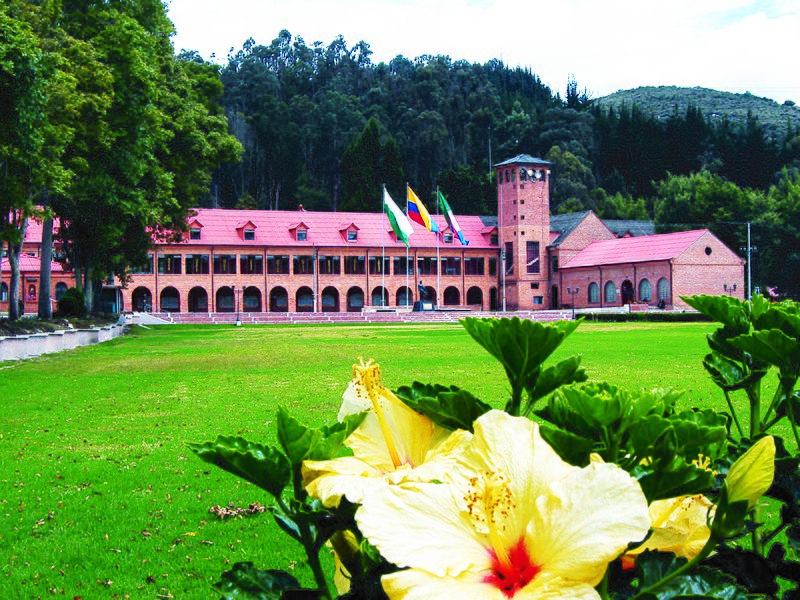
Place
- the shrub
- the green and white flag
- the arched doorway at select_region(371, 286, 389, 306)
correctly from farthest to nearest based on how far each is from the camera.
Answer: the arched doorway at select_region(371, 286, 389, 306), the green and white flag, the shrub

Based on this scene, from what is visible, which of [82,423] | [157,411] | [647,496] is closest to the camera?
[647,496]

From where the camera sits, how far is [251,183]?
8631 centimetres

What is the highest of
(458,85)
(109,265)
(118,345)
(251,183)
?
(458,85)

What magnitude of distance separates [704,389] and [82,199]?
20977 mm

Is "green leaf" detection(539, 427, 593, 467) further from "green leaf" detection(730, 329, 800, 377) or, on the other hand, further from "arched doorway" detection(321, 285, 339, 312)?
"arched doorway" detection(321, 285, 339, 312)

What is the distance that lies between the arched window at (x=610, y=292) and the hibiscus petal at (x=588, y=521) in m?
61.5

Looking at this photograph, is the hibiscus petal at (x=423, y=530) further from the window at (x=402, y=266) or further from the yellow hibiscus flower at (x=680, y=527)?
the window at (x=402, y=266)

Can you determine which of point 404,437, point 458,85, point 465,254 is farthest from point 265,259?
point 404,437

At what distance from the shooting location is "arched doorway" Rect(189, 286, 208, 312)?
199ft

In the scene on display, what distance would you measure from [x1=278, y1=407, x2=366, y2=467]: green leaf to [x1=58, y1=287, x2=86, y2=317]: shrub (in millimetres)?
35671

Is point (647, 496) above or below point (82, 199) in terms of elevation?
below

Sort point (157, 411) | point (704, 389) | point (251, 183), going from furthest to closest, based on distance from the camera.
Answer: point (251, 183) < point (704, 389) < point (157, 411)

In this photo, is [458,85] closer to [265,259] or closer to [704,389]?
[265,259]

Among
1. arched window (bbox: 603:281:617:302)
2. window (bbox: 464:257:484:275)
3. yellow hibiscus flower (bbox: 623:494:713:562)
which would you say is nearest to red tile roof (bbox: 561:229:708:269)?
arched window (bbox: 603:281:617:302)
